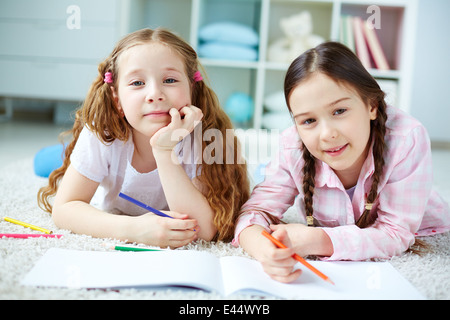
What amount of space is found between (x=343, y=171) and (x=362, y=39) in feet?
5.39

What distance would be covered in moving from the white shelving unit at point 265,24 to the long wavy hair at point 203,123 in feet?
4.55

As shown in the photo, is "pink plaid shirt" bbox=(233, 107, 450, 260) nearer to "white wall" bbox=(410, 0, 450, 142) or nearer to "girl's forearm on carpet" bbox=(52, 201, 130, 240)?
"girl's forearm on carpet" bbox=(52, 201, 130, 240)

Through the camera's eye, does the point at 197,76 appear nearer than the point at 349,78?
No

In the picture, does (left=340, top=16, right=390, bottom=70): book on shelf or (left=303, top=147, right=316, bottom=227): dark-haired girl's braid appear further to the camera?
(left=340, top=16, right=390, bottom=70): book on shelf

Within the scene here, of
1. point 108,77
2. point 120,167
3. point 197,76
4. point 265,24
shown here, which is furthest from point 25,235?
point 265,24

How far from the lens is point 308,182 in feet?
2.94

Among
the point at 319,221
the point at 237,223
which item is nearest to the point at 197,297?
the point at 237,223

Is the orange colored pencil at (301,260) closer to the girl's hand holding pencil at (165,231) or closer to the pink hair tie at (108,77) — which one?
the girl's hand holding pencil at (165,231)

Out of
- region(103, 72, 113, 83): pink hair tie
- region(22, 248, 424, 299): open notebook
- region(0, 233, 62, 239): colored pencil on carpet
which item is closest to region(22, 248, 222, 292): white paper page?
region(22, 248, 424, 299): open notebook

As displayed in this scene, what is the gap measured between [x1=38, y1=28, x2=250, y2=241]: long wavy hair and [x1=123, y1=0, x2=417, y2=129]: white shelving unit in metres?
1.39

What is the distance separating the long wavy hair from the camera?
2.98 feet

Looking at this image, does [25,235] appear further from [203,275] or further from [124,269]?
[203,275]

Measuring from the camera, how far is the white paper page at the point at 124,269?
24.6 inches
